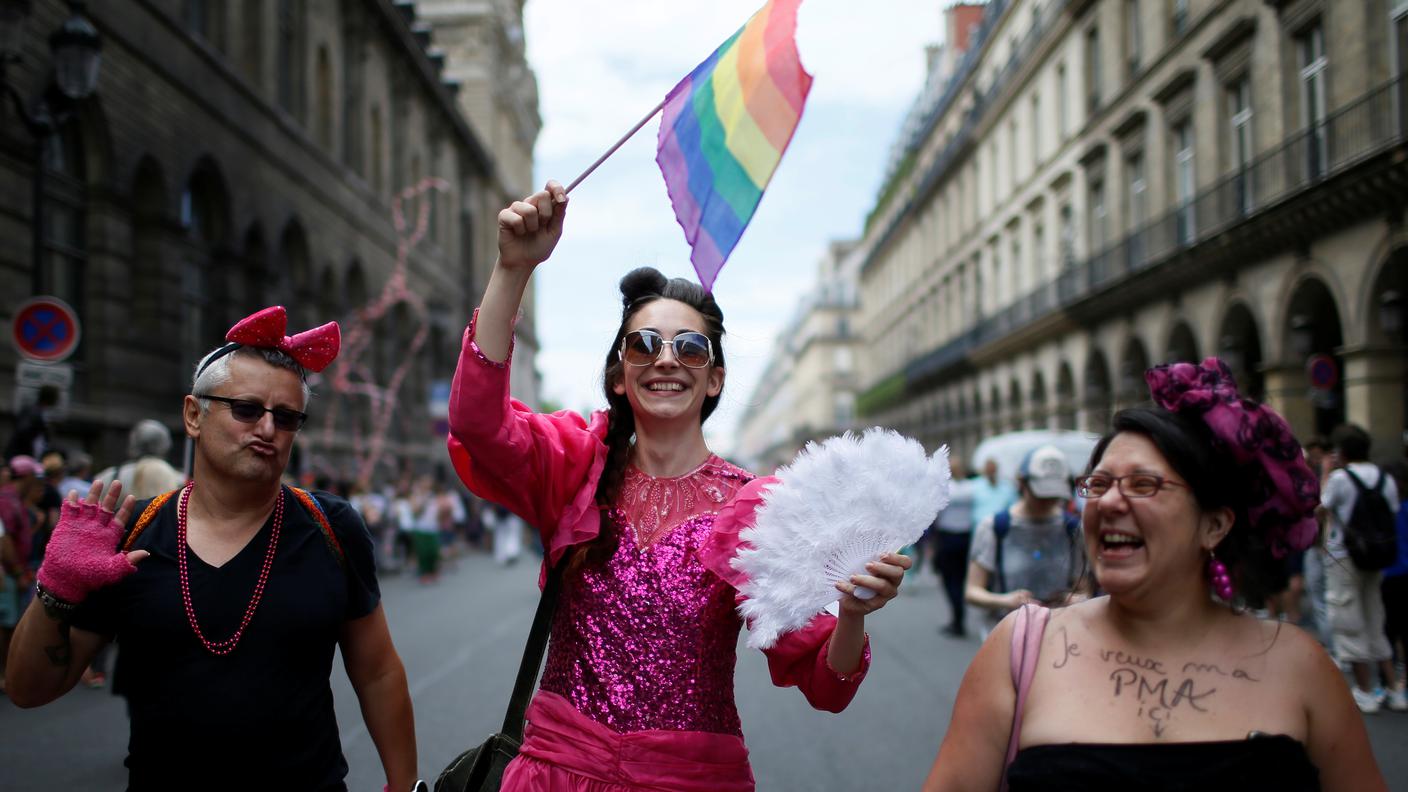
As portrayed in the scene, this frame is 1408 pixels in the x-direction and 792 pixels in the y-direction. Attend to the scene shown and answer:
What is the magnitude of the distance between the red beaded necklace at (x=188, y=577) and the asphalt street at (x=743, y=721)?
3566mm

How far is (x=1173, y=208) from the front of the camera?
82.8ft

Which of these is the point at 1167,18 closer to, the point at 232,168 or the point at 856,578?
the point at 232,168

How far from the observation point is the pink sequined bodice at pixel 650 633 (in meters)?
2.79

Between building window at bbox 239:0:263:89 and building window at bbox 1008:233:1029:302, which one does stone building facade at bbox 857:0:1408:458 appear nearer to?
building window at bbox 1008:233:1029:302

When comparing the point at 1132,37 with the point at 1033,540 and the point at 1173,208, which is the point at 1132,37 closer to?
the point at 1173,208

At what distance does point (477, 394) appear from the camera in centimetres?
272

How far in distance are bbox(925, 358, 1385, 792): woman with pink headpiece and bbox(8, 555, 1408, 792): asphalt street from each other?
14.0ft

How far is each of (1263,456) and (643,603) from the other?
132cm

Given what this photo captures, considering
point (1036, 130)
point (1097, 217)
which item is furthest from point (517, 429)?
point (1036, 130)

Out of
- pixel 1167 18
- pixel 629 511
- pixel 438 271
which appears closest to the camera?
pixel 629 511

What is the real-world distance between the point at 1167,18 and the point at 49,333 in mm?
22498

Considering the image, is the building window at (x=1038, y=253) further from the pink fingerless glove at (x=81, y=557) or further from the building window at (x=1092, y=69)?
the pink fingerless glove at (x=81, y=557)

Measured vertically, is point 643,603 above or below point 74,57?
below

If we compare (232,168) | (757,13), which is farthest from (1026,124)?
(757,13)
